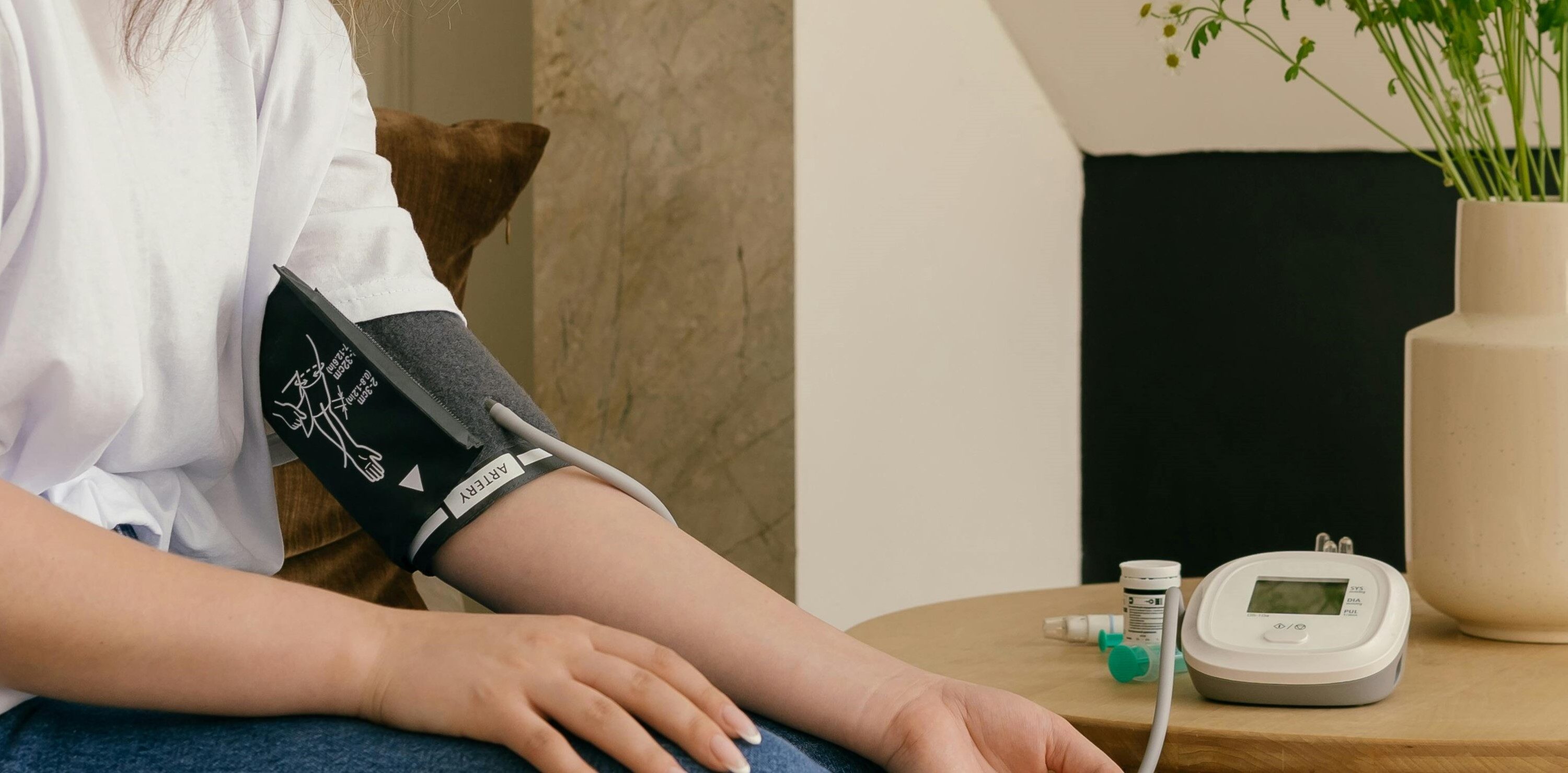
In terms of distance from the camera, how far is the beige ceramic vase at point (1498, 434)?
900 millimetres

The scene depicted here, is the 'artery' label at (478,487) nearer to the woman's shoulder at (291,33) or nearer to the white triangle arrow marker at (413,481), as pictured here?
the white triangle arrow marker at (413,481)

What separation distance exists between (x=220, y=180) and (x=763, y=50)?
1207 millimetres

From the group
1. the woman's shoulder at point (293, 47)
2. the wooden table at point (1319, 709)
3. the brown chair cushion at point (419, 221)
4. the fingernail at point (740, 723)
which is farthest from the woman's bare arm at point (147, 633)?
the brown chair cushion at point (419, 221)

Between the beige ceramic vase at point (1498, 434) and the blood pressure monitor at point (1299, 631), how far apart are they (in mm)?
103

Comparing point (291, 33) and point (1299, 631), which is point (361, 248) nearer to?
point (291, 33)

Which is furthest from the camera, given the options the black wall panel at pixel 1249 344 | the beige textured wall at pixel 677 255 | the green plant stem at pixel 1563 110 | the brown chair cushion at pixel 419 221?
the black wall panel at pixel 1249 344

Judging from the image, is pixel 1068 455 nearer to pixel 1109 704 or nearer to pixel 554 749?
pixel 1109 704

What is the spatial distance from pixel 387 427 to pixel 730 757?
10.0 inches

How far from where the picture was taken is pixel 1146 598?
0.89 m

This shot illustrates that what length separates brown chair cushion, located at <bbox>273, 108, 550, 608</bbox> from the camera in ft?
4.69

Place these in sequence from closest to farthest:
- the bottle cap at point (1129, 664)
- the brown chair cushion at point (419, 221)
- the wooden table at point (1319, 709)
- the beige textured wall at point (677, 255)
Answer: the wooden table at point (1319, 709) → the bottle cap at point (1129, 664) → the brown chair cushion at point (419, 221) → the beige textured wall at point (677, 255)

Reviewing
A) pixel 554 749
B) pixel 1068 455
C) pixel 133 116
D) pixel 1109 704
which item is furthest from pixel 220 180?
pixel 1068 455

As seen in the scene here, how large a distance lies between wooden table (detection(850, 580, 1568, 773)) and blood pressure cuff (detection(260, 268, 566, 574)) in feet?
1.06

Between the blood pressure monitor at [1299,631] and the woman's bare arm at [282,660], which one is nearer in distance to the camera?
the woman's bare arm at [282,660]
